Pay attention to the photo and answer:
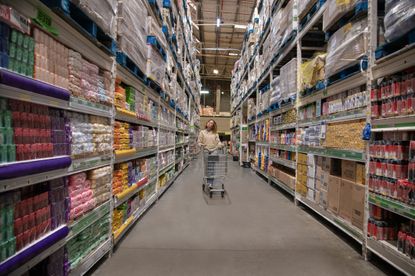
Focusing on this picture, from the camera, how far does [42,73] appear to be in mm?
1606

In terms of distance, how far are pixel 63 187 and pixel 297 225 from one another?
302cm

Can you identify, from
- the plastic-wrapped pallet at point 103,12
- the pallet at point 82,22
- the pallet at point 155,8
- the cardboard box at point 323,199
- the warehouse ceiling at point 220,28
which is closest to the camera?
the pallet at point 82,22

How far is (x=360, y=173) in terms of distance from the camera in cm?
290

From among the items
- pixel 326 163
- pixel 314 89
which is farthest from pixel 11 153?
pixel 314 89

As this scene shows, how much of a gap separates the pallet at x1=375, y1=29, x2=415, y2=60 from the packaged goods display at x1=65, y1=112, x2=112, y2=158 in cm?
267

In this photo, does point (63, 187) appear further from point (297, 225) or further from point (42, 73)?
point (297, 225)

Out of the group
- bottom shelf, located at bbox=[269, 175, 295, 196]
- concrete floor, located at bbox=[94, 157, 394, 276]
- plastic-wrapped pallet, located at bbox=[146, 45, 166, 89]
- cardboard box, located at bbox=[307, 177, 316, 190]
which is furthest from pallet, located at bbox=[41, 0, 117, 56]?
bottom shelf, located at bbox=[269, 175, 295, 196]

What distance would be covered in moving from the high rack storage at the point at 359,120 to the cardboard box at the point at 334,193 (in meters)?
0.01

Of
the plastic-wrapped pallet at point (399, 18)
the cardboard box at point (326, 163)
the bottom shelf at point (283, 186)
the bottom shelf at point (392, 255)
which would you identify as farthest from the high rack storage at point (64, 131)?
the bottom shelf at point (283, 186)

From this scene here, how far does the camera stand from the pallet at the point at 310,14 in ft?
12.5

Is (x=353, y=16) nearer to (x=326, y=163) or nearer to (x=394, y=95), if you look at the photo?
(x=394, y=95)

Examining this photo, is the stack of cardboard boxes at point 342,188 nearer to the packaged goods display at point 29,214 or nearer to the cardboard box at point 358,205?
the cardboard box at point 358,205

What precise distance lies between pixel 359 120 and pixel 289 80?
235 cm

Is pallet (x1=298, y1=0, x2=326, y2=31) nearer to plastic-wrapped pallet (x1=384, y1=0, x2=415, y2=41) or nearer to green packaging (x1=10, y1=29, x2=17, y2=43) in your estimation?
plastic-wrapped pallet (x1=384, y1=0, x2=415, y2=41)
